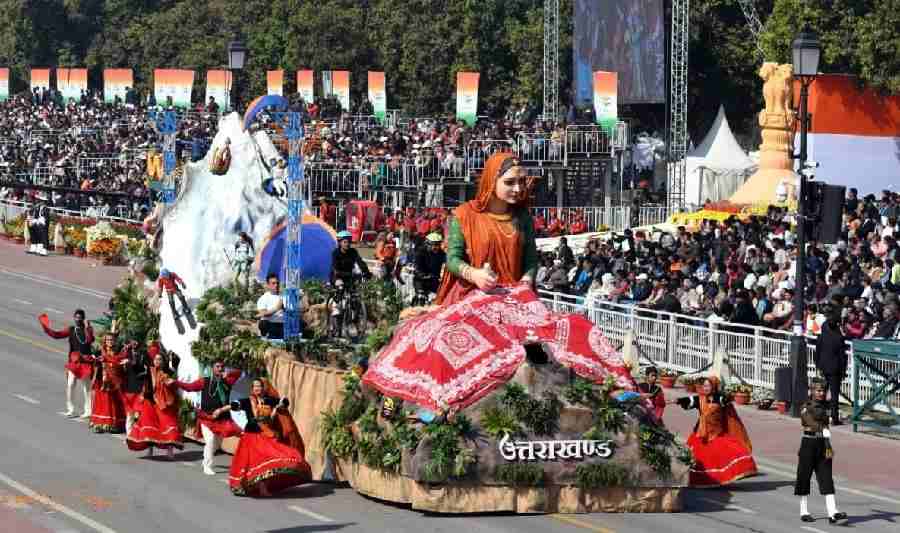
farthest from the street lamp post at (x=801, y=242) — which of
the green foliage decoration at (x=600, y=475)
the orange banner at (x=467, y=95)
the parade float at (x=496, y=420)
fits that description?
the orange banner at (x=467, y=95)

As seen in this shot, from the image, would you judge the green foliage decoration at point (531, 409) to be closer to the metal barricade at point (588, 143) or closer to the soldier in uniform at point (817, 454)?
the soldier in uniform at point (817, 454)

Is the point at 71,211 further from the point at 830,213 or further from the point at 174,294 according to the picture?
the point at 830,213

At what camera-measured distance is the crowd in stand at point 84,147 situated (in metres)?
63.3

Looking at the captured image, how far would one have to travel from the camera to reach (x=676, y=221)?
4938cm

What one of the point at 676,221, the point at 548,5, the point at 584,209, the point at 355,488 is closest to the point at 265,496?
the point at 355,488

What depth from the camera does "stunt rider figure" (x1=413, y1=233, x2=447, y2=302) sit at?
1173 inches

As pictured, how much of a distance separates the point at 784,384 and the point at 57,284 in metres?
26.3

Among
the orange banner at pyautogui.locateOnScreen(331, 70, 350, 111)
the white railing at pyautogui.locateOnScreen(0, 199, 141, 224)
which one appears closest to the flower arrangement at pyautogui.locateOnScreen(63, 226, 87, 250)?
the white railing at pyautogui.locateOnScreen(0, 199, 141, 224)

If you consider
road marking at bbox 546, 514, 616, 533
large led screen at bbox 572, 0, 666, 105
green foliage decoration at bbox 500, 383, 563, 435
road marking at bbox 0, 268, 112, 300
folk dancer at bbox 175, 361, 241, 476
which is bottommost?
road marking at bbox 0, 268, 112, 300

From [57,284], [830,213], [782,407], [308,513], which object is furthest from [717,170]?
[308,513]

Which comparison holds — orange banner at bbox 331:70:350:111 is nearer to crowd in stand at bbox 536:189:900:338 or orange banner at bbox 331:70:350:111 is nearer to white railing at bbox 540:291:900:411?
crowd in stand at bbox 536:189:900:338

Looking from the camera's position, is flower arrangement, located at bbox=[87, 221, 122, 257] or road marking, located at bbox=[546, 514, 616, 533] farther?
flower arrangement, located at bbox=[87, 221, 122, 257]

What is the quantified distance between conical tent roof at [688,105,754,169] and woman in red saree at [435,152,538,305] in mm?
36903

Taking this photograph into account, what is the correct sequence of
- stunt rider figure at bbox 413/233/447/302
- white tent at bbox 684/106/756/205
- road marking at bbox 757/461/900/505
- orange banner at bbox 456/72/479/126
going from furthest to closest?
orange banner at bbox 456/72/479/126 → white tent at bbox 684/106/756/205 → stunt rider figure at bbox 413/233/447/302 → road marking at bbox 757/461/900/505
